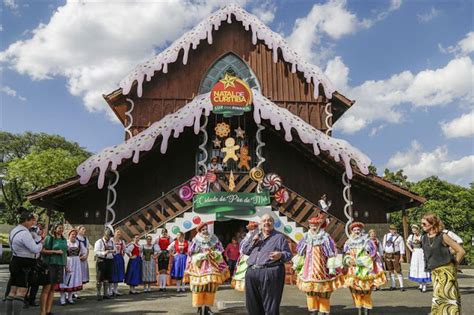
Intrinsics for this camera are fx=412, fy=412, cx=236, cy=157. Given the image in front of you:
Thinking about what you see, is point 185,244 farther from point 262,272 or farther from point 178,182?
point 262,272

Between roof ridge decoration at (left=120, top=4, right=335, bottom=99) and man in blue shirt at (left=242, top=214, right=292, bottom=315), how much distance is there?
40.9 feet

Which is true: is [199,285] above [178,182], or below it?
below

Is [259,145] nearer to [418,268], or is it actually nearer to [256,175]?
[256,175]

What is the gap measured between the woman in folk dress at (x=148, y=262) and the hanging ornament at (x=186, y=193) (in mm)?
1978

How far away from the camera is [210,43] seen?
18234 mm

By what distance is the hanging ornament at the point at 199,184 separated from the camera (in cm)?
1428

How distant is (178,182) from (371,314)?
983 cm

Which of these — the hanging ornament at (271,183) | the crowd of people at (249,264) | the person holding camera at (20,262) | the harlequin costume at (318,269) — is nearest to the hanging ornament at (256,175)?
the hanging ornament at (271,183)

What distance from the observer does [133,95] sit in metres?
17.5

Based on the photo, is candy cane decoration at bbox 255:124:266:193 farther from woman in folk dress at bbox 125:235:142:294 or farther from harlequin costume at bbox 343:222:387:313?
harlequin costume at bbox 343:222:387:313

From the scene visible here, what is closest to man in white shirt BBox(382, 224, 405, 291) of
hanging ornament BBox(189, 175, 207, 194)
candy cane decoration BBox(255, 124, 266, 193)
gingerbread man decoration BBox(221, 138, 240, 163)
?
candy cane decoration BBox(255, 124, 266, 193)

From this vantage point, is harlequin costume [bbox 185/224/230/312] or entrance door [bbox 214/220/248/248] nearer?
harlequin costume [bbox 185/224/230/312]

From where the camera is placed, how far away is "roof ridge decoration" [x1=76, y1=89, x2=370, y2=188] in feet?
45.1

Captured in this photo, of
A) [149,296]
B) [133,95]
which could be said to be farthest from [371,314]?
[133,95]
